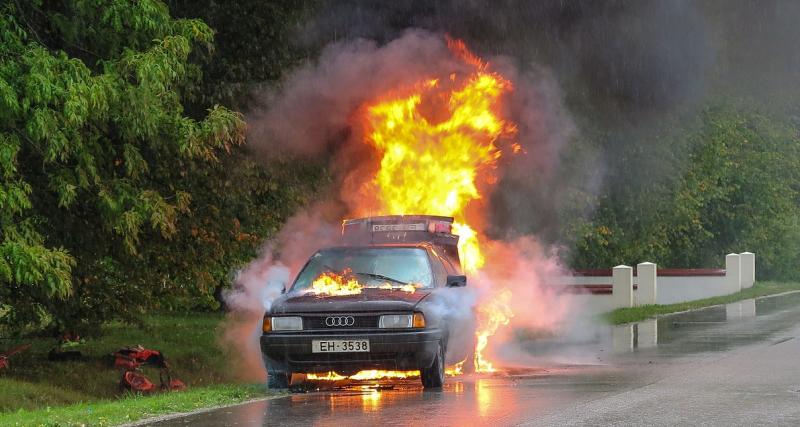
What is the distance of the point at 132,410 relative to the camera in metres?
10.9

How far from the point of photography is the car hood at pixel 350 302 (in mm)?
12375

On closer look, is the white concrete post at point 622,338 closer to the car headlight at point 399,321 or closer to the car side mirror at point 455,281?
the car side mirror at point 455,281

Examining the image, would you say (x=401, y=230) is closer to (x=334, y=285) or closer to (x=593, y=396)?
(x=334, y=285)

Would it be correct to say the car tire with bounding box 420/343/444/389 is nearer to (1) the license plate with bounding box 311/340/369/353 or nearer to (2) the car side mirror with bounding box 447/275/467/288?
(1) the license plate with bounding box 311/340/369/353

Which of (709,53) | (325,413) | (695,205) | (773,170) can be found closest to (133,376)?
(325,413)

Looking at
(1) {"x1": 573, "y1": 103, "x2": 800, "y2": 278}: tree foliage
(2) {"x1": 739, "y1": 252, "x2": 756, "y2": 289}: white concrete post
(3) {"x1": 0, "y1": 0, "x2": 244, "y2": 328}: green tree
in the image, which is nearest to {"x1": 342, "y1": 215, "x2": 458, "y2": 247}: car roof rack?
(3) {"x1": 0, "y1": 0, "x2": 244, "y2": 328}: green tree

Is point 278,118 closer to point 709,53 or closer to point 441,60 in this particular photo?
point 441,60

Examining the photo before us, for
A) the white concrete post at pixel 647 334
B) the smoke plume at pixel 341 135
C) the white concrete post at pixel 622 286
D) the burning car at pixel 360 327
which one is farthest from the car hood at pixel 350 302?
the white concrete post at pixel 622 286

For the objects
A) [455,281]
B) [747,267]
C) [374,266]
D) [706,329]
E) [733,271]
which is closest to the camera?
[455,281]

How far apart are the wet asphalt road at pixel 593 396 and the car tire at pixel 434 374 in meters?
0.14

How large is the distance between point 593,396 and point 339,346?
257 cm

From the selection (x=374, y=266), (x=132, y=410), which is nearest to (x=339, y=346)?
(x=374, y=266)

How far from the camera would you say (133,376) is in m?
16.9

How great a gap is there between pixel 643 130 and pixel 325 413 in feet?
60.7
